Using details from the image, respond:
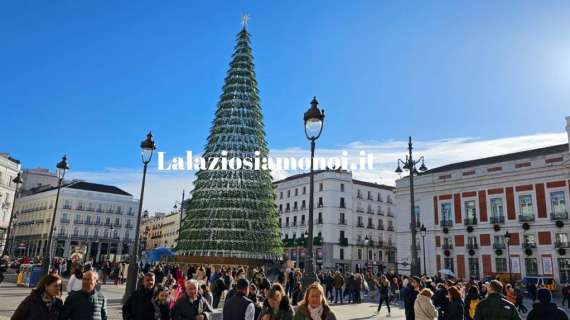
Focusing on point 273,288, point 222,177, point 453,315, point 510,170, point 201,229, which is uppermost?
point 510,170

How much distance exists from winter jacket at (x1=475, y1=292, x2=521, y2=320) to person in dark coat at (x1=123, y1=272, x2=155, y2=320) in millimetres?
5236

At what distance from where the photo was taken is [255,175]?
34938mm

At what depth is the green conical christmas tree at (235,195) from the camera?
32.8m

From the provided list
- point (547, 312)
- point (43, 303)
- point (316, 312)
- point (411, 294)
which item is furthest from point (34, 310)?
point (411, 294)

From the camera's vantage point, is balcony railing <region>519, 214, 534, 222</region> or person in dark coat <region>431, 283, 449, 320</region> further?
balcony railing <region>519, 214, 534, 222</region>

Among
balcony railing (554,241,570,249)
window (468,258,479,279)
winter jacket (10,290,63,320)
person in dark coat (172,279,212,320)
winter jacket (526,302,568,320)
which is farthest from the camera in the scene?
window (468,258,479,279)

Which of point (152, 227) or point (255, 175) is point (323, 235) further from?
point (152, 227)

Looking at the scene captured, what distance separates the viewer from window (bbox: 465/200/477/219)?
44684mm

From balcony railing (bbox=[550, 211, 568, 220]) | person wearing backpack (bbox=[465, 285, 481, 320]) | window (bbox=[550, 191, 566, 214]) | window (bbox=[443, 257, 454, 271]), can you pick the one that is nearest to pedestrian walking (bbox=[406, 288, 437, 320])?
person wearing backpack (bbox=[465, 285, 481, 320])

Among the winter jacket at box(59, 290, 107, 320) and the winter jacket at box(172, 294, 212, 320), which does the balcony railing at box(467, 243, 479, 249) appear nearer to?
the winter jacket at box(172, 294, 212, 320)

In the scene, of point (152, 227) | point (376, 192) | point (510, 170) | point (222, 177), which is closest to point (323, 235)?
point (376, 192)

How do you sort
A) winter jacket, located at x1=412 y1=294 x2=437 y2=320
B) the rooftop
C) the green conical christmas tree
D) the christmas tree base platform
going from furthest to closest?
the rooftop
the green conical christmas tree
the christmas tree base platform
winter jacket, located at x1=412 y1=294 x2=437 y2=320

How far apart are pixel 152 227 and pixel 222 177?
101868mm

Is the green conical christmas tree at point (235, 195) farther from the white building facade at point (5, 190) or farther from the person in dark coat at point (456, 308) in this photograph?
the white building facade at point (5, 190)
